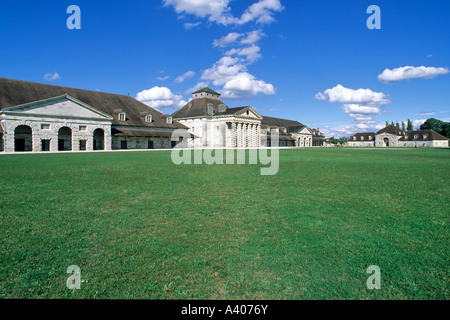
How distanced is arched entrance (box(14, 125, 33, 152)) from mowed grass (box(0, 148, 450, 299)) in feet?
118

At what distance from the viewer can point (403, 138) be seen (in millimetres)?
106562

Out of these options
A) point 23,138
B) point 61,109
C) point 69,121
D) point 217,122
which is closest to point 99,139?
point 69,121

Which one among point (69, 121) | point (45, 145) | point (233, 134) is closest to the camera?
point (45, 145)

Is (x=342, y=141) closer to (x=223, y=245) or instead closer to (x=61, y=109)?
(x=61, y=109)

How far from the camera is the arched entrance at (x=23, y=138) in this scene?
36.4 m

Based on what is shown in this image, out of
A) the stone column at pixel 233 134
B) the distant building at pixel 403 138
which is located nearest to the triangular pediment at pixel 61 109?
the stone column at pixel 233 134

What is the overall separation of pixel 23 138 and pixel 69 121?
6045mm

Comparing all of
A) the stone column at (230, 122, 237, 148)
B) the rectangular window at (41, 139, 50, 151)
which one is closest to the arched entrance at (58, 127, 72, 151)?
the rectangular window at (41, 139, 50, 151)

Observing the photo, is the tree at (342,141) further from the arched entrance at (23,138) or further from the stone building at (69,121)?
the arched entrance at (23,138)

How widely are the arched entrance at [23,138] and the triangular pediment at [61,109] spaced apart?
8.69ft

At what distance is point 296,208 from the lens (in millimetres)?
6465

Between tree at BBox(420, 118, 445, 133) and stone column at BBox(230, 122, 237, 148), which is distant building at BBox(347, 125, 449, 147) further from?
stone column at BBox(230, 122, 237, 148)
